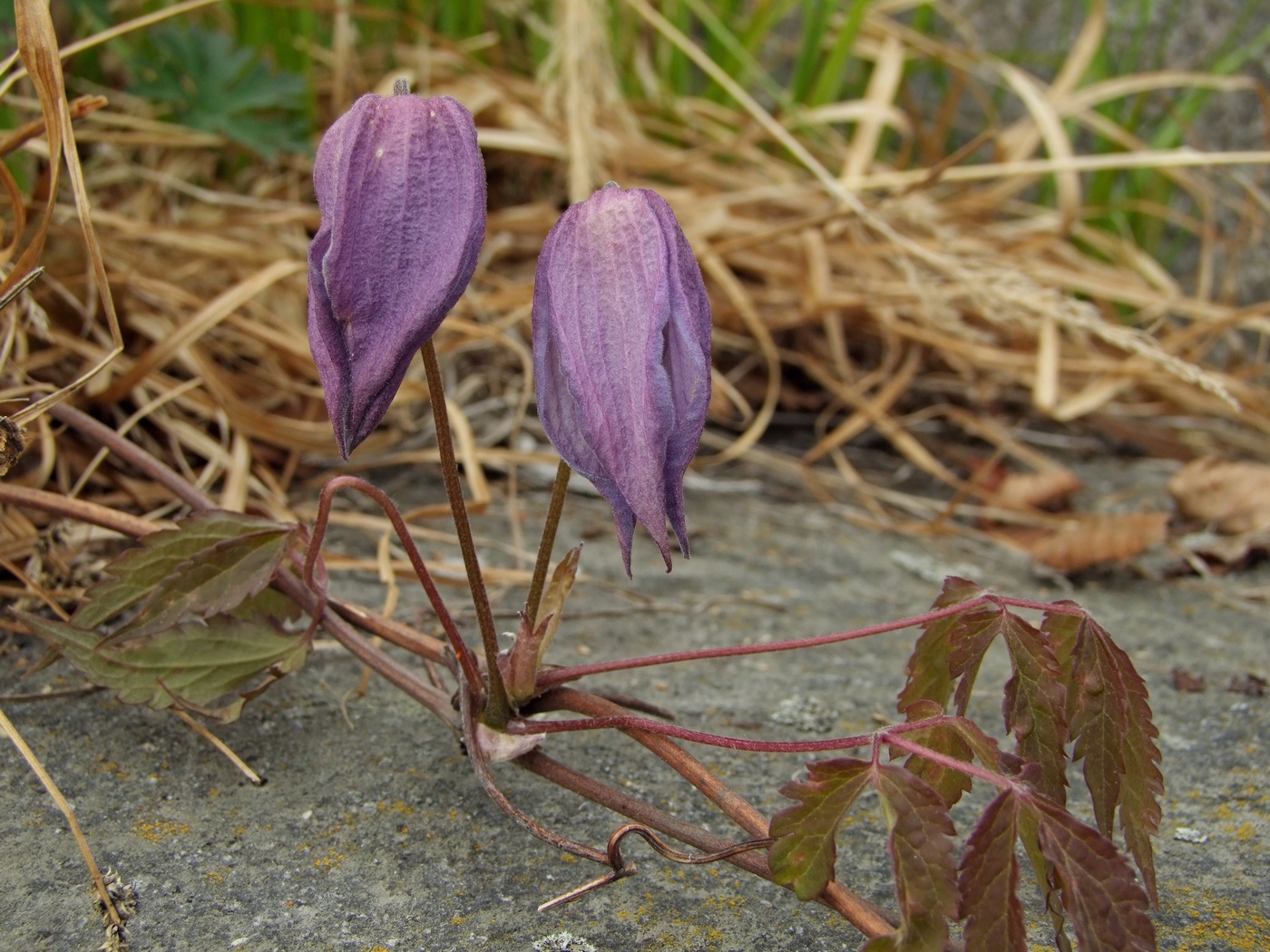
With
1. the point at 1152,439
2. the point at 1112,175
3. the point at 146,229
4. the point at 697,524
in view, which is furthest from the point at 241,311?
the point at 1112,175

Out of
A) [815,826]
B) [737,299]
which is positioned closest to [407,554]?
[815,826]

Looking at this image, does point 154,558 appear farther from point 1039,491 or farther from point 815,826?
point 1039,491

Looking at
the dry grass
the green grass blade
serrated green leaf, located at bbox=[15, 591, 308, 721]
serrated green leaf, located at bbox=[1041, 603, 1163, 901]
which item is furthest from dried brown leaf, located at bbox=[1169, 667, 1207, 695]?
the green grass blade

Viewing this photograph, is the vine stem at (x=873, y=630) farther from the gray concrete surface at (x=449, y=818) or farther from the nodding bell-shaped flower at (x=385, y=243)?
the nodding bell-shaped flower at (x=385, y=243)

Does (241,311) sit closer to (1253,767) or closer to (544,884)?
(544,884)

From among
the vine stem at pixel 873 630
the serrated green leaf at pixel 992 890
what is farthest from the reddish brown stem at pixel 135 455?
the serrated green leaf at pixel 992 890

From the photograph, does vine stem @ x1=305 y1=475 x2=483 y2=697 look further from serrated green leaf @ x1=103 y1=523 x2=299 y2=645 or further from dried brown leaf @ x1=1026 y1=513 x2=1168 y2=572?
dried brown leaf @ x1=1026 y1=513 x2=1168 y2=572

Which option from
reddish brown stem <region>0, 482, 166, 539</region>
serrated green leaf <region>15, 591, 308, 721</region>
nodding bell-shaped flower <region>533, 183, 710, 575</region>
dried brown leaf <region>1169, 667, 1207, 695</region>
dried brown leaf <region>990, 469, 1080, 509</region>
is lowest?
dried brown leaf <region>990, 469, 1080, 509</region>
